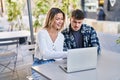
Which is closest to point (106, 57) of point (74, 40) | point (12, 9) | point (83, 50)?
point (74, 40)

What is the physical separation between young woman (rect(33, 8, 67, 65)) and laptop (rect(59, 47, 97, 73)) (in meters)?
0.40

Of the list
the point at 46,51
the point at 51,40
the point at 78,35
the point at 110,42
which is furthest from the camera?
the point at 110,42

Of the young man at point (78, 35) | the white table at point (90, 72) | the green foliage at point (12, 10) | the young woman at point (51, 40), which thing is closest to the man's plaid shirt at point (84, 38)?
the young man at point (78, 35)

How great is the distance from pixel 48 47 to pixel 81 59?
607mm

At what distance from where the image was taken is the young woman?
2081 millimetres

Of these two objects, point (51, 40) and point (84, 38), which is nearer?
point (51, 40)

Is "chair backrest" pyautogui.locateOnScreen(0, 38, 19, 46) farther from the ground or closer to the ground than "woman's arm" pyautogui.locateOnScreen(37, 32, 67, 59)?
closer to the ground

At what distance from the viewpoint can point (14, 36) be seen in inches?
167

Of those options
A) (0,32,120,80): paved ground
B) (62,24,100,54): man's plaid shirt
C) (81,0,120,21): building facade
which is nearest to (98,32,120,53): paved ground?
(0,32,120,80): paved ground

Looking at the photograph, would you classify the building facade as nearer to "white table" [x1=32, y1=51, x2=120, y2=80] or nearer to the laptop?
"white table" [x1=32, y1=51, x2=120, y2=80]

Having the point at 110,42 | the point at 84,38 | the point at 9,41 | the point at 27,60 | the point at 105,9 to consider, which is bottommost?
the point at 27,60

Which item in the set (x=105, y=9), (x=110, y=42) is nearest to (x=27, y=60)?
(x=105, y=9)

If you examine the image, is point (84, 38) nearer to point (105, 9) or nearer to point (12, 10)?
point (105, 9)

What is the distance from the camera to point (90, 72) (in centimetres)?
165
